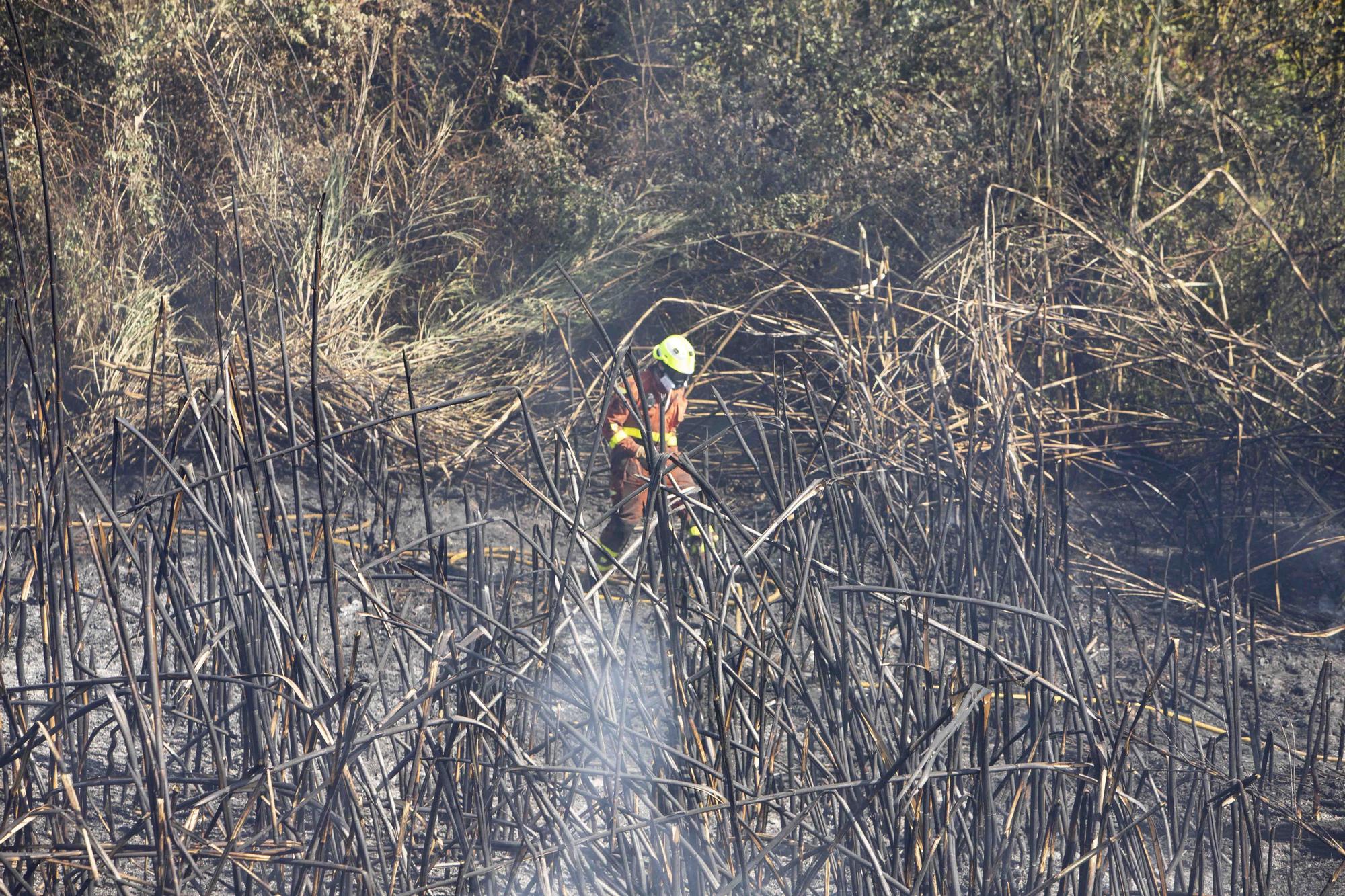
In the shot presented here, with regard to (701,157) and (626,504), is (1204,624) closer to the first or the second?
(626,504)

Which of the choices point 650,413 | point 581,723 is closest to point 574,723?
point 581,723

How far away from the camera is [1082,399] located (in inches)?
264

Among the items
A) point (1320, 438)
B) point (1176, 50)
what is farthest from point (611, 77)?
point (1320, 438)

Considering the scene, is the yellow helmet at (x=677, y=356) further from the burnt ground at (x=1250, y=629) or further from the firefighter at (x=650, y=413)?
the burnt ground at (x=1250, y=629)

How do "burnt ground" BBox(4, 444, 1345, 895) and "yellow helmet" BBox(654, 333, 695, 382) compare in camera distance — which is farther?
"yellow helmet" BBox(654, 333, 695, 382)

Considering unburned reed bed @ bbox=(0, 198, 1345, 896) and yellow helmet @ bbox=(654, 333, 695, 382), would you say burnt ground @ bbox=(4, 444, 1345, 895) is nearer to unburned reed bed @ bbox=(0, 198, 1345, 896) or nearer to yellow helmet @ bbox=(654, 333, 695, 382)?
unburned reed bed @ bbox=(0, 198, 1345, 896)

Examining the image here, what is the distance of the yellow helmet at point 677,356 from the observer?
4.83 metres

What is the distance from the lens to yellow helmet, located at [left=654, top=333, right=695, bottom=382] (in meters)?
4.83

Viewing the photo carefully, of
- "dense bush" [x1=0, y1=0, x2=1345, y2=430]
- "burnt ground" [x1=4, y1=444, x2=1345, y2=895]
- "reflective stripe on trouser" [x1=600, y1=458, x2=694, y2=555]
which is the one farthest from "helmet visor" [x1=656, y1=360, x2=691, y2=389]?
"dense bush" [x1=0, y1=0, x2=1345, y2=430]

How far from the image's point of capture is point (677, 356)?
4852 millimetres

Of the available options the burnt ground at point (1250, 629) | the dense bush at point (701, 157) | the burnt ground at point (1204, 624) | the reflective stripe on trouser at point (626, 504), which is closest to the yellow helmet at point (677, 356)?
the reflective stripe on trouser at point (626, 504)

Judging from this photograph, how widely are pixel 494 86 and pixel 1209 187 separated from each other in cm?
529

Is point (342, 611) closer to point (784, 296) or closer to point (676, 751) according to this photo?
point (676, 751)

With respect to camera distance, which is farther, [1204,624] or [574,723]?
[1204,624]
